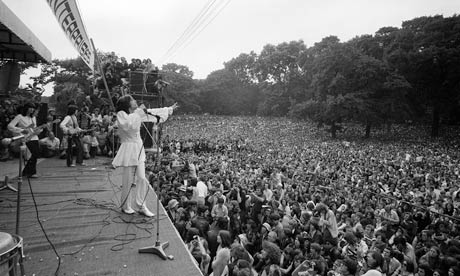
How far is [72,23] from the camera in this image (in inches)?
149

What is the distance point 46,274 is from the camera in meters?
2.74

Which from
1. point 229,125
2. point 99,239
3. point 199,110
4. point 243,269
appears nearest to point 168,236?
point 99,239

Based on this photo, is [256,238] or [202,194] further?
[202,194]

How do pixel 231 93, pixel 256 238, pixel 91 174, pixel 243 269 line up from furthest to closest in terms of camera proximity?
pixel 231 93, pixel 91 174, pixel 256 238, pixel 243 269

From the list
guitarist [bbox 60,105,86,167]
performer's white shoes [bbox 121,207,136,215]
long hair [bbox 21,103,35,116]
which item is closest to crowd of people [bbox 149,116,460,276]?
performer's white shoes [bbox 121,207,136,215]

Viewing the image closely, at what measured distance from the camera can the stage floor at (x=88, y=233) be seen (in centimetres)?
297

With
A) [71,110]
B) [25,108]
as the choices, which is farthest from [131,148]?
[71,110]

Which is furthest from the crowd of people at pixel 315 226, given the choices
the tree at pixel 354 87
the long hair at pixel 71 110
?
the tree at pixel 354 87

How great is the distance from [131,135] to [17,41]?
7.88ft

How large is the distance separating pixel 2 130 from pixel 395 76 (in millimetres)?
34905

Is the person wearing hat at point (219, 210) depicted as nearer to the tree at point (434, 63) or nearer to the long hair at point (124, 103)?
the long hair at point (124, 103)

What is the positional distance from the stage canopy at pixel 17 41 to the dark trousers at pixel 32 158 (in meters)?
1.55

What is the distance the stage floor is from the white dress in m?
0.82

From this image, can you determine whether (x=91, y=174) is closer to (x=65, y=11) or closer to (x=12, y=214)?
(x=12, y=214)
